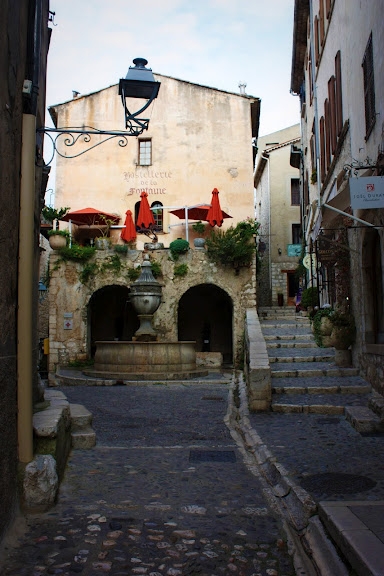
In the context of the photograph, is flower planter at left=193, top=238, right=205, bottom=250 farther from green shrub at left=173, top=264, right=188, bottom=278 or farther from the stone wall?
green shrub at left=173, top=264, right=188, bottom=278

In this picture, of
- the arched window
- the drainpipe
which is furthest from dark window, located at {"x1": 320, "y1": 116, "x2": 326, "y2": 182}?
the drainpipe

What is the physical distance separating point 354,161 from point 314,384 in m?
3.94

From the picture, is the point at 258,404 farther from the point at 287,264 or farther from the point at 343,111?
the point at 287,264

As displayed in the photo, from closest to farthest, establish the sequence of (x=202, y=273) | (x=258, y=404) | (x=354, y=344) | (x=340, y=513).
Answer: (x=340, y=513)
(x=258, y=404)
(x=354, y=344)
(x=202, y=273)

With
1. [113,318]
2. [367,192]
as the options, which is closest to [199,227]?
[113,318]

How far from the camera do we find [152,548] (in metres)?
3.38

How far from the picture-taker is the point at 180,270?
18953 millimetres

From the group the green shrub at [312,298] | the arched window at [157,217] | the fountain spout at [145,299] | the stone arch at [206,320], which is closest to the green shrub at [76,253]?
the arched window at [157,217]

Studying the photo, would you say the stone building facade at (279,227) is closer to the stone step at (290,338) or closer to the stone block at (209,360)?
the stone block at (209,360)

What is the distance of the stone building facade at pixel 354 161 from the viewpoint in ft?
25.7

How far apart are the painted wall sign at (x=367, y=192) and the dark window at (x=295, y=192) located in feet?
78.2

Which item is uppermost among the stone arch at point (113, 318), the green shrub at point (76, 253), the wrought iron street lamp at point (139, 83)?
the wrought iron street lamp at point (139, 83)

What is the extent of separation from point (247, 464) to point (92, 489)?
173 cm

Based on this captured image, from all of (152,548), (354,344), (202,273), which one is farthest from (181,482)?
(202,273)
